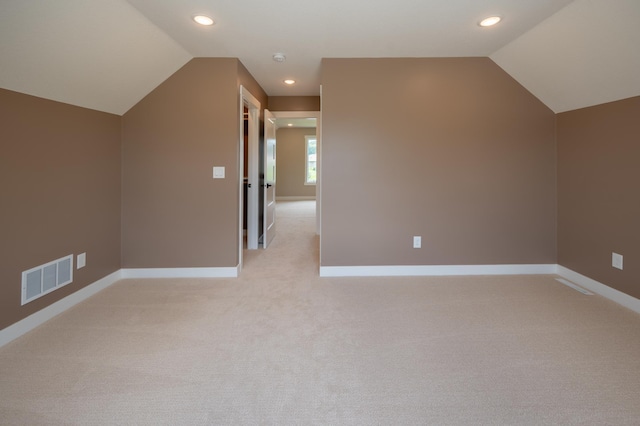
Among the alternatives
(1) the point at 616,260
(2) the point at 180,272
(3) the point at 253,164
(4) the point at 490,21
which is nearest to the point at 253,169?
(3) the point at 253,164

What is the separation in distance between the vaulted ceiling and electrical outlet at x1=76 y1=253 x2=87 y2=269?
129 cm

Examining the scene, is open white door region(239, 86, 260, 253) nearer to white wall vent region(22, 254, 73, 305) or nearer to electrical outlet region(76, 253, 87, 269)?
electrical outlet region(76, 253, 87, 269)

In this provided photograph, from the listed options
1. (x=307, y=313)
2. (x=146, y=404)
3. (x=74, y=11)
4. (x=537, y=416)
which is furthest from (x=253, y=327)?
(x=74, y=11)

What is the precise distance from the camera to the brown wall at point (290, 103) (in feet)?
18.3

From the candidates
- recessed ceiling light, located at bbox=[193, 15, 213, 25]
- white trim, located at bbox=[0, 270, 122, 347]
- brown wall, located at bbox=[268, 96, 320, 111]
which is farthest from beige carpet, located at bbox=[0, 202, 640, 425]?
brown wall, located at bbox=[268, 96, 320, 111]

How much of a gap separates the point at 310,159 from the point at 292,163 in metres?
0.68

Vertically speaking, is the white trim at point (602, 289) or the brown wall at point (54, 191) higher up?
the brown wall at point (54, 191)

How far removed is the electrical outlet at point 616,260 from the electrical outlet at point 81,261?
15.4ft

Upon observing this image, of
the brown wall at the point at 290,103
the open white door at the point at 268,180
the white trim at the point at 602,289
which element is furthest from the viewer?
the brown wall at the point at 290,103

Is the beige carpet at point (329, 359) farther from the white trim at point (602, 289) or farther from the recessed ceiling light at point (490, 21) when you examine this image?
the recessed ceiling light at point (490, 21)

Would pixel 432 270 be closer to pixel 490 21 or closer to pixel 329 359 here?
pixel 329 359

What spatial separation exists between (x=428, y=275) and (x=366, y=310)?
123cm

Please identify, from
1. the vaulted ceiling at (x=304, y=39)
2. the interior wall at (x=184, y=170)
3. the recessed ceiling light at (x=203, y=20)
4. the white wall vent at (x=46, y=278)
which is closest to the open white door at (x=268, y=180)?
the interior wall at (x=184, y=170)

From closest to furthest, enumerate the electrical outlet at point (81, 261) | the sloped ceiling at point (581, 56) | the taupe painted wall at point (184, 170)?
the sloped ceiling at point (581, 56) → the electrical outlet at point (81, 261) → the taupe painted wall at point (184, 170)
